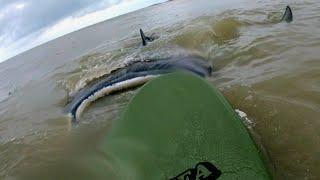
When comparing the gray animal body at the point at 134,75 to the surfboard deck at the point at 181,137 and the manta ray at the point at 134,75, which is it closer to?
the manta ray at the point at 134,75

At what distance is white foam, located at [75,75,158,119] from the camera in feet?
21.6

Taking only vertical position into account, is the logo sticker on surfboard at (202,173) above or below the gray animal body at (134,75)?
below

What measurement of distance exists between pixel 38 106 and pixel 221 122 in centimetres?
621

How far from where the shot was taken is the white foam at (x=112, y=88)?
6.59m

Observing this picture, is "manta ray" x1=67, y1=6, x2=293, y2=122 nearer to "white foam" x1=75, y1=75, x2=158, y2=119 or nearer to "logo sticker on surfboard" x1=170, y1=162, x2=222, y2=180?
"white foam" x1=75, y1=75, x2=158, y2=119

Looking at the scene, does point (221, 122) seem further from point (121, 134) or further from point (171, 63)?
point (171, 63)

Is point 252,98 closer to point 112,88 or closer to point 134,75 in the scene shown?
point 134,75

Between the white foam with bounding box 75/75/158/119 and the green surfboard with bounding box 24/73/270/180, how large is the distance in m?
2.44

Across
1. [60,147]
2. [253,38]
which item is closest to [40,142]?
[60,147]

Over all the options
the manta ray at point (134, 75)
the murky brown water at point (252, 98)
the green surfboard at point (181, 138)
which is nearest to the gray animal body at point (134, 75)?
the manta ray at point (134, 75)

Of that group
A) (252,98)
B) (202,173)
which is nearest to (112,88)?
(252,98)

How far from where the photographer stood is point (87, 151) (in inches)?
202

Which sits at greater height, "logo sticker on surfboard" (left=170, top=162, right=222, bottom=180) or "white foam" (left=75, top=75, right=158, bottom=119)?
"white foam" (left=75, top=75, right=158, bottom=119)

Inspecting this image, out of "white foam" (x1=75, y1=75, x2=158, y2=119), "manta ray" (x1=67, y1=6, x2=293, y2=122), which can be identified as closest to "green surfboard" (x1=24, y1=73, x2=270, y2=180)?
"white foam" (x1=75, y1=75, x2=158, y2=119)
